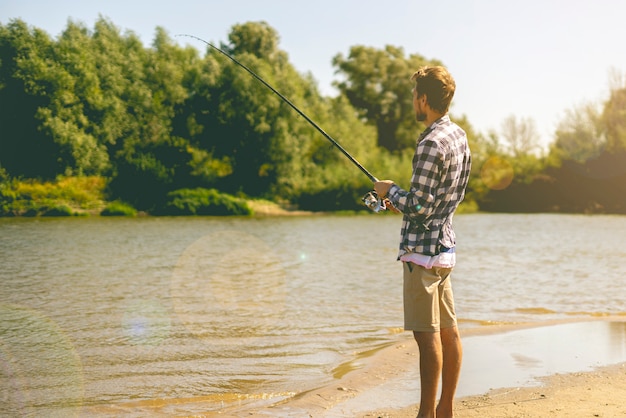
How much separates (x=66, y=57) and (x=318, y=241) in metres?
26.0

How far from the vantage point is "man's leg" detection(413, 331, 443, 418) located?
3645mm

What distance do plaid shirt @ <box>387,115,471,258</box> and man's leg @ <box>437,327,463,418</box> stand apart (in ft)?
1.72

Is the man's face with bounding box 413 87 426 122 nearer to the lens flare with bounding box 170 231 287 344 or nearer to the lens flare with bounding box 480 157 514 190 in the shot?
the lens flare with bounding box 170 231 287 344

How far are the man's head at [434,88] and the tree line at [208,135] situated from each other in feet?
107

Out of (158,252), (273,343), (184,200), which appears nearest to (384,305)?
(273,343)

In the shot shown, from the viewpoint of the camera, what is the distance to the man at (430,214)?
3539mm

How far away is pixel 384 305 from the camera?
28.8ft

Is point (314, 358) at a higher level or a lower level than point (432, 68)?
lower

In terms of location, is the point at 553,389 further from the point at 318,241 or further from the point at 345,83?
the point at 345,83

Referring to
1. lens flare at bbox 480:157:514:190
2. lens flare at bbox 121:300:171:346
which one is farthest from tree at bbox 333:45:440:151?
lens flare at bbox 121:300:171:346

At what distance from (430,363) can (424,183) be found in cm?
92

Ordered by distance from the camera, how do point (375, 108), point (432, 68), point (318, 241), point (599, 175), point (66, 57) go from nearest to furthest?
point (432, 68) < point (318, 241) < point (66, 57) < point (599, 175) < point (375, 108)

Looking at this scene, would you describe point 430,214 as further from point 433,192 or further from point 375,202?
point 375,202

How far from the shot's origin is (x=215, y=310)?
827 centimetres
